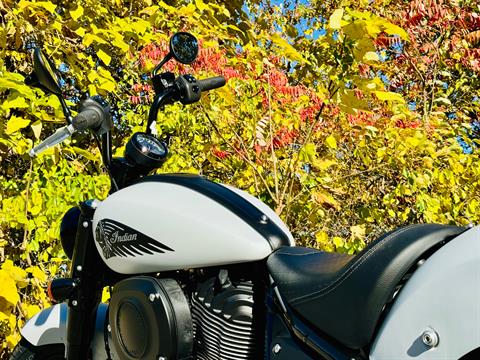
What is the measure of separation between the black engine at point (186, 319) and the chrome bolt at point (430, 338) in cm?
54

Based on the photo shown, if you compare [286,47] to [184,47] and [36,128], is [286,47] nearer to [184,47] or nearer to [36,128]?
[184,47]

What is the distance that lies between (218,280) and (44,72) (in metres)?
0.80

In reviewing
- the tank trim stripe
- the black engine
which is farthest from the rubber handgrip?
the black engine

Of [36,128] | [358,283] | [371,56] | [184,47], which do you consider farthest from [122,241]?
[371,56]

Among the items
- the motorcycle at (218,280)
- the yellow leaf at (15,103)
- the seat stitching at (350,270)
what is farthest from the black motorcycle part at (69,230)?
the seat stitching at (350,270)

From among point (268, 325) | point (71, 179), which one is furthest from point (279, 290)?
point (71, 179)

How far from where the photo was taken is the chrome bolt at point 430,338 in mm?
1044

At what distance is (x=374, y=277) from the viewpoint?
1183 mm

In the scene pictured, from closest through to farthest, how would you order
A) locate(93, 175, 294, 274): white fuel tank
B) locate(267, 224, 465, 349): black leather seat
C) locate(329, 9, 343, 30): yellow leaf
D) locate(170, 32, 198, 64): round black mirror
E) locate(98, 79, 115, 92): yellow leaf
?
locate(267, 224, 465, 349): black leather seat, locate(93, 175, 294, 274): white fuel tank, locate(170, 32, 198, 64): round black mirror, locate(329, 9, 343, 30): yellow leaf, locate(98, 79, 115, 92): yellow leaf

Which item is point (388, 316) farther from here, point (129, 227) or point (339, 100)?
point (339, 100)

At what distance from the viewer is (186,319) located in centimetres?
158

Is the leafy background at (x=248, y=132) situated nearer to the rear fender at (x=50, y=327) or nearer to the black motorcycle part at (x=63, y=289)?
the rear fender at (x=50, y=327)

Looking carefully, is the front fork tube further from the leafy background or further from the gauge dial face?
the leafy background

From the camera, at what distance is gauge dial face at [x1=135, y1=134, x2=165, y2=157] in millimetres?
1782
